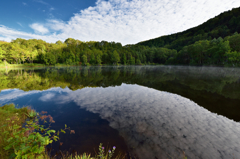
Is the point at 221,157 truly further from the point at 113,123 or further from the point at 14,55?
the point at 14,55

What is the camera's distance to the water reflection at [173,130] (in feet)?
13.6

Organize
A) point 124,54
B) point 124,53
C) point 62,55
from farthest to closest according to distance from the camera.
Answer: point 124,53
point 124,54
point 62,55

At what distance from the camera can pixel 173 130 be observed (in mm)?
5547

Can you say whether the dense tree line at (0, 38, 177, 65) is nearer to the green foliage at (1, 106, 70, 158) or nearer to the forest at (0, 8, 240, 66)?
the forest at (0, 8, 240, 66)

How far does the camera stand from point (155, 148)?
429 cm

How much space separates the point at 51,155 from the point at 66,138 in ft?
3.08

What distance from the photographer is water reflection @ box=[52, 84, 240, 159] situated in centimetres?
416

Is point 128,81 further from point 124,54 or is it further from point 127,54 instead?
point 127,54

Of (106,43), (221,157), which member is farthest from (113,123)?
(106,43)

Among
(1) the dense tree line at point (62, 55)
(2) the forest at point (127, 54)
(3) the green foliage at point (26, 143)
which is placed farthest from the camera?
(1) the dense tree line at point (62, 55)

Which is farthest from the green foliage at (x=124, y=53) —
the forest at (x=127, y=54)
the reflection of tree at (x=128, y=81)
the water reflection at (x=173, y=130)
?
the water reflection at (x=173, y=130)

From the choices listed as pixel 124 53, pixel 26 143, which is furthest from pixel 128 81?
pixel 124 53

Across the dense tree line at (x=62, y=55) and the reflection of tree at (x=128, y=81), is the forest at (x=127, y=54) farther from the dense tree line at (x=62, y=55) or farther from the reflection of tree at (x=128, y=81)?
the reflection of tree at (x=128, y=81)

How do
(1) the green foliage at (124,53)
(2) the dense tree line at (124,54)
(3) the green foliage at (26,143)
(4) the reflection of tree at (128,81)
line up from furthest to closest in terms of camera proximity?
(1) the green foliage at (124,53), (2) the dense tree line at (124,54), (4) the reflection of tree at (128,81), (3) the green foliage at (26,143)
